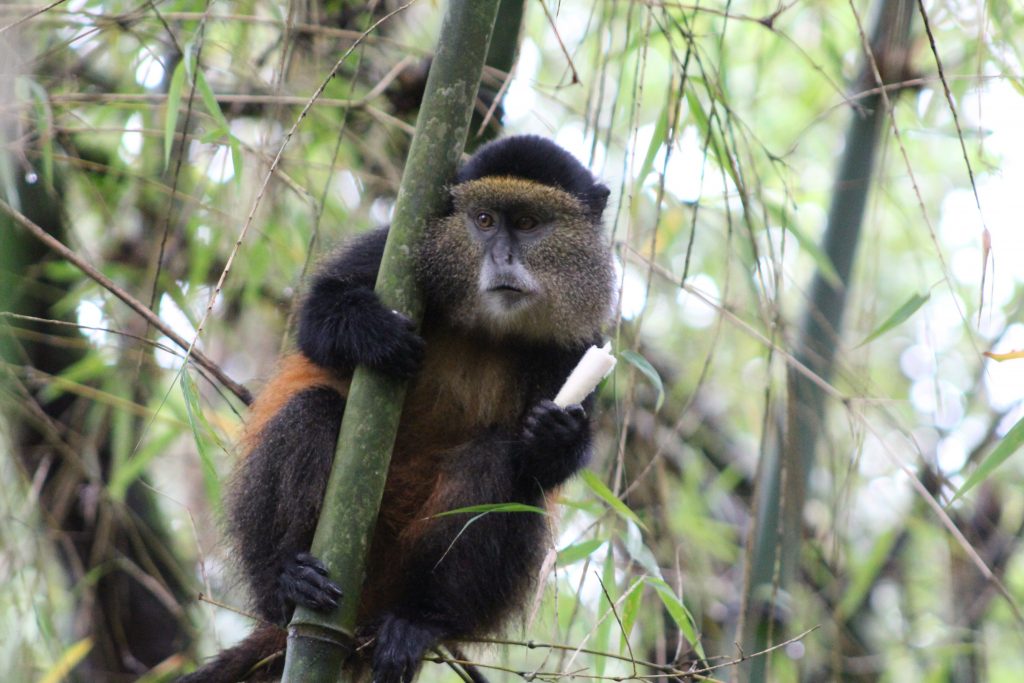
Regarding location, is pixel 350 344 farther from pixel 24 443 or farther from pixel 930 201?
pixel 930 201

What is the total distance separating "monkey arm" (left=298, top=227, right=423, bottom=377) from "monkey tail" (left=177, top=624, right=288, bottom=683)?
89 cm

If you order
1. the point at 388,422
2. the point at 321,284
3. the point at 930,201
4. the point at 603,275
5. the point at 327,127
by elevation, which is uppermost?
the point at 930,201

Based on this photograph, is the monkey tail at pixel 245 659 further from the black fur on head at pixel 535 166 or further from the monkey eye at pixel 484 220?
the black fur on head at pixel 535 166

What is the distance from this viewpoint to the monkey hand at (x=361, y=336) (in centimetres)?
290

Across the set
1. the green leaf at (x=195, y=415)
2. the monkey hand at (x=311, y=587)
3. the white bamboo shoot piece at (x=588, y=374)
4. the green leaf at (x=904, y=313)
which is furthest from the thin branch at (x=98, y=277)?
the green leaf at (x=904, y=313)

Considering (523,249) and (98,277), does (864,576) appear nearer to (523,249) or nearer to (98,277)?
(523,249)

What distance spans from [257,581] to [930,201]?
5.91 metres

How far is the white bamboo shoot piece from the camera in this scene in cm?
300

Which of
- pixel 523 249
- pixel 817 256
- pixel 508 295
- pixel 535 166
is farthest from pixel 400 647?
pixel 817 256

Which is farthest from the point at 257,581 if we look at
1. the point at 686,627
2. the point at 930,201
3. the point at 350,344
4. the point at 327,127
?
the point at 930,201

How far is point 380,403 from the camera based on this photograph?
2.76 m

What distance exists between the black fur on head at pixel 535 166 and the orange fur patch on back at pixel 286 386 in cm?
80

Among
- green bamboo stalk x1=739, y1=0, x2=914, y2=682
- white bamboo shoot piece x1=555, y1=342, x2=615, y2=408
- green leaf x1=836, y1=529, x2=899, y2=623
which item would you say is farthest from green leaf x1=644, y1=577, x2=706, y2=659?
green leaf x1=836, y1=529, x2=899, y2=623

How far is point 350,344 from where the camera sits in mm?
3373
